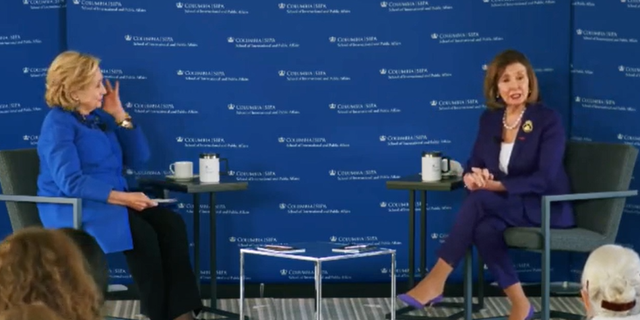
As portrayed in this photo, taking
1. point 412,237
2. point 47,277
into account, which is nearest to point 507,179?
point 412,237

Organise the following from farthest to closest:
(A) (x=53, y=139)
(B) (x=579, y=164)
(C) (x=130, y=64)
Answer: (C) (x=130, y=64)
(B) (x=579, y=164)
(A) (x=53, y=139)

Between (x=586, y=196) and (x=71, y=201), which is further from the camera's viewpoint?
(x=586, y=196)

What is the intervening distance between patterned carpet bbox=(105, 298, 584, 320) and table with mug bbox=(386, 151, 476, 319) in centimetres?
17

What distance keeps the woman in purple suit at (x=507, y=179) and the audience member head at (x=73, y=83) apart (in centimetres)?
173

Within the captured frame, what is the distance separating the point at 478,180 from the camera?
548 cm

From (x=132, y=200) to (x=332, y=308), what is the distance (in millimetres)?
1338

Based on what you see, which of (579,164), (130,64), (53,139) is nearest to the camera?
(53,139)

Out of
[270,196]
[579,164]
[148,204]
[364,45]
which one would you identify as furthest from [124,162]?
[579,164]

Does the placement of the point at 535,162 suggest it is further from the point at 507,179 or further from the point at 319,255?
the point at 319,255

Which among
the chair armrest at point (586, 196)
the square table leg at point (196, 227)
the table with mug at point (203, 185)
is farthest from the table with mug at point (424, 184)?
the square table leg at point (196, 227)

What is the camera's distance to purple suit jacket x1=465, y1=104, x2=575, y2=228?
214 inches

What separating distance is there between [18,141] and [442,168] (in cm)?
218

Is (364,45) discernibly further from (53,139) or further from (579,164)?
(53,139)

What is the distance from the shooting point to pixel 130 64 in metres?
6.04
